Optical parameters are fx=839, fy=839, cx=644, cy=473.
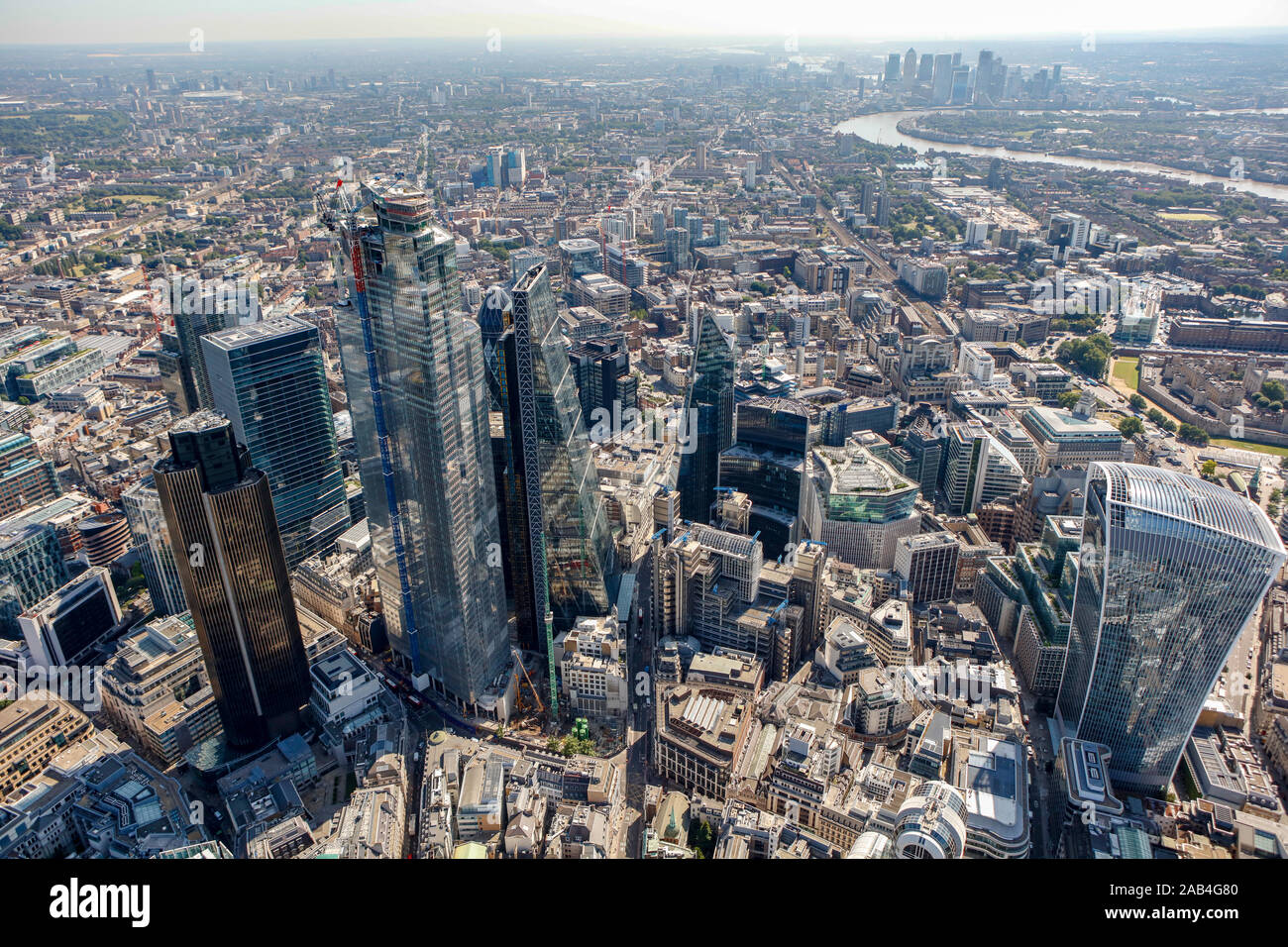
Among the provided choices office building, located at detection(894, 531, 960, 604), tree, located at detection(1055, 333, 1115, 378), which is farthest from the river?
office building, located at detection(894, 531, 960, 604)

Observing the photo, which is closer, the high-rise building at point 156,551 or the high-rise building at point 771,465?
the high-rise building at point 156,551

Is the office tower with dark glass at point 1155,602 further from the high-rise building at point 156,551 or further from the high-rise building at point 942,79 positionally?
the high-rise building at point 942,79

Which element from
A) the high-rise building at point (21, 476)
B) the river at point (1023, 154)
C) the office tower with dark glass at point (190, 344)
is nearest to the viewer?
the high-rise building at point (21, 476)

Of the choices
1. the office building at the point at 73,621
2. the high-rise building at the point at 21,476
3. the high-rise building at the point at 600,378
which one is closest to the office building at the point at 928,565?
the high-rise building at the point at 600,378

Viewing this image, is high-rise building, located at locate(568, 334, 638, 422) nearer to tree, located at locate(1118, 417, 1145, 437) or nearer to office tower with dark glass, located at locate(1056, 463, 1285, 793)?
office tower with dark glass, located at locate(1056, 463, 1285, 793)

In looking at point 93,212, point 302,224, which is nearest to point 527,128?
point 302,224

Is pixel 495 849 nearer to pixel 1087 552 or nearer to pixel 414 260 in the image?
pixel 414 260

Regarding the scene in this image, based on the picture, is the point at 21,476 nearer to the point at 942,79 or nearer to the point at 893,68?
the point at 942,79
